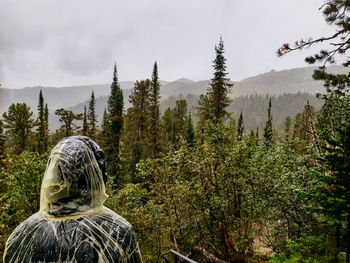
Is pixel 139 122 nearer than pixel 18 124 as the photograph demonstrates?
No

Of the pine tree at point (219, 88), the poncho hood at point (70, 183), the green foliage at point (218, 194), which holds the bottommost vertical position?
the green foliage at point (218, 194)

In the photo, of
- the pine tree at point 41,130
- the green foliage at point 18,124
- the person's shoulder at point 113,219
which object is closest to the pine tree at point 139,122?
the pine tree at point 41,130

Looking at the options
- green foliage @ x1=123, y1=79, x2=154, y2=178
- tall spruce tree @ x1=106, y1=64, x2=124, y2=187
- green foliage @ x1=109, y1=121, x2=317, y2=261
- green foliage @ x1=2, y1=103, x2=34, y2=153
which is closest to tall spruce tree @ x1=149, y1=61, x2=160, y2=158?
green foliage @ x1=123, y1=79, x2=154, y2=178

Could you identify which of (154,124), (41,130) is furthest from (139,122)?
(41,130)

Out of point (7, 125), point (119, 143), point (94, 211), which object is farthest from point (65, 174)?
point (7, 125)

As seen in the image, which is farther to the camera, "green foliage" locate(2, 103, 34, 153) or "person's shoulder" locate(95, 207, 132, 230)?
"green foliage" locate(2, 103, 34, 153)

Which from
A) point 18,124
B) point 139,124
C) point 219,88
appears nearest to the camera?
point 219,88

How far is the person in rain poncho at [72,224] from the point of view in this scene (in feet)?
4.29

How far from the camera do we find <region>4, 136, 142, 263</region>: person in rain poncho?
131 centimetres

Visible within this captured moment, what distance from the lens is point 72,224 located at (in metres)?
1.35

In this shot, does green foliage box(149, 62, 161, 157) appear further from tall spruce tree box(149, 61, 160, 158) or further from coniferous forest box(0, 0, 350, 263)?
coniferous forest box(0, 0, 350, 263)

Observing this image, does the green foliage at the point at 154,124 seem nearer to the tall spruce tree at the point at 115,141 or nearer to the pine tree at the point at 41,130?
the tall spruce tree at the point at 115,141

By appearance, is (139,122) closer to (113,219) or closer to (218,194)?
(218,194)

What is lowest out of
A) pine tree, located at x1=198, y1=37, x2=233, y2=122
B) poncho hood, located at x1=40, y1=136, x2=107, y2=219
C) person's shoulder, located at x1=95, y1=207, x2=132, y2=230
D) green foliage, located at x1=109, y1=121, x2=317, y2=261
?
green foliage, located at x1=109, y1=121, x2=317, y2=261
